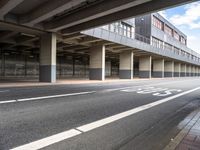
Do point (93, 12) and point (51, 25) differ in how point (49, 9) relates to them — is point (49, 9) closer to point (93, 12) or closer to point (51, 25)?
point (93, 12)

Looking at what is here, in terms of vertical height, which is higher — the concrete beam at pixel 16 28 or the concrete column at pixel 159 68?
the concrete beam at pixel 16 28

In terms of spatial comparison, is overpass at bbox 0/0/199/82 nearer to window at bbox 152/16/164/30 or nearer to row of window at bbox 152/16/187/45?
window at bbox 152/16/164/30

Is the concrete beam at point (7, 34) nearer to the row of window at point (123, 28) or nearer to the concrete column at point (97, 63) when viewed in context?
the concrete column at point (97, 63)

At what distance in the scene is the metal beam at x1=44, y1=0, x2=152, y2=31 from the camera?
1355cm

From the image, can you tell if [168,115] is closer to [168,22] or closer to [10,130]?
[10,130]

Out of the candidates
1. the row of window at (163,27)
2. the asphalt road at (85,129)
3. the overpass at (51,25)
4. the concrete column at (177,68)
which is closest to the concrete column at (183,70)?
the concrete column at (177,68)

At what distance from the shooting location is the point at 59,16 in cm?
1916

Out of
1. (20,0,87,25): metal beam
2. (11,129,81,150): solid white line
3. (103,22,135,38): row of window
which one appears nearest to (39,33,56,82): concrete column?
(20,0,87,25): metal beam

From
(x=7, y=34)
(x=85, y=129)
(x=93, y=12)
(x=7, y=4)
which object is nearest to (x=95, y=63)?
(x=7, y=34)

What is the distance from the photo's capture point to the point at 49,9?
1554 centimetres

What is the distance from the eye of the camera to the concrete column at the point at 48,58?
22.7m

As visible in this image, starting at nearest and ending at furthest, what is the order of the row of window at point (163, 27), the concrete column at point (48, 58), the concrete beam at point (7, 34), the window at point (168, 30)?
the concrete column at point (48, 58), the concrete beam at point (7, 34), the row of window at point (163, 27), the window at point (168, 30)

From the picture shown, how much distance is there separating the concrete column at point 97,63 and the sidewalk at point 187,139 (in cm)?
2422

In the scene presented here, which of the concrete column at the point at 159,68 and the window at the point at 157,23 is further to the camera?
the concrete column at the point at 159,68
